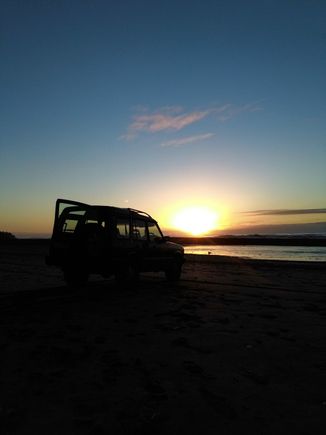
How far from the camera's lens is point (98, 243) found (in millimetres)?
11430

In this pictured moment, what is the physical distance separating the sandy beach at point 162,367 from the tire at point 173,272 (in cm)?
462

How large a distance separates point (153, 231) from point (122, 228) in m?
1.96

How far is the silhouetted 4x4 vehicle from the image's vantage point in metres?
11.4

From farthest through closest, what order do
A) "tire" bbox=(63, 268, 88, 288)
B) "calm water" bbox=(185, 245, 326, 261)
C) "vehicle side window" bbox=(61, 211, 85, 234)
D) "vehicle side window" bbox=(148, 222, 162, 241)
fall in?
"calm water" bbox=(185, 245, 326, 261)
"vehicle side window" bbox=(148, 222, 162, 241)
"tire" bbox=(63, 268, 88, 288)
"vehicle side window" bbox=(61, 211, 85, 234)

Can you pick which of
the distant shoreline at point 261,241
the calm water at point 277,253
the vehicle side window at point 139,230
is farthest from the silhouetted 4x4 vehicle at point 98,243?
the distant shoreline at point 261,241

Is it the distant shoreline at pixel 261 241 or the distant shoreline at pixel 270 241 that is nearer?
the distant shoreline at pixel 270 241

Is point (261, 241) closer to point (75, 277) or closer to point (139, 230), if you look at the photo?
point (139, 230)

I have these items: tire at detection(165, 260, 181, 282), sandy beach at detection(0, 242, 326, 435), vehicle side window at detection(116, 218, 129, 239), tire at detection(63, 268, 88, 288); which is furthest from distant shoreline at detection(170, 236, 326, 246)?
sandy beach at detection(0, 242, 326, 435)

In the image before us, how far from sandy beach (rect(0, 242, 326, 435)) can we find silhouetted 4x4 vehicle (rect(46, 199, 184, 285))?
1.96 metres

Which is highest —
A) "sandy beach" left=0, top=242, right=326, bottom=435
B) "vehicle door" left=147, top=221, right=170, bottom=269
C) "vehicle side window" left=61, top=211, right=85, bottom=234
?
"vehicle side window" left=61, top=211, right=85, bottom=234

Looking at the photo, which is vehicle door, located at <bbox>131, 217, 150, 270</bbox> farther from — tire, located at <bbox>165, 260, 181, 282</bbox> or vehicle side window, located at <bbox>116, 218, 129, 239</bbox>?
tire, located at <bbox>165, 260, 181, 282</bbox>

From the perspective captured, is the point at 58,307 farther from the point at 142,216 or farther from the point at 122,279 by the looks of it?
the point at 142,216

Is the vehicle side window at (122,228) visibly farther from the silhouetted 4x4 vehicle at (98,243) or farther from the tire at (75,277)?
the tire at (75,277)

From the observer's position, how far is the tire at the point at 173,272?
14362 millimetres
